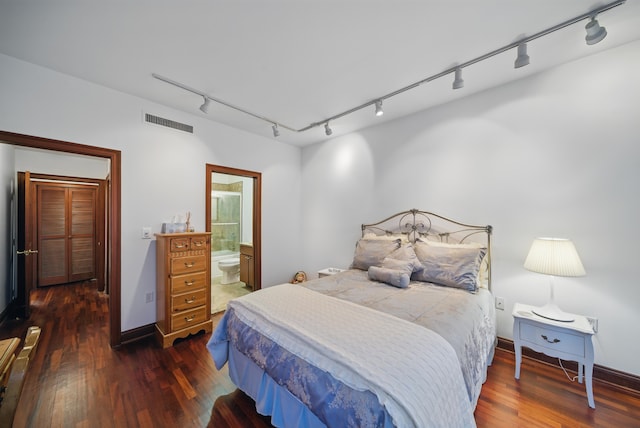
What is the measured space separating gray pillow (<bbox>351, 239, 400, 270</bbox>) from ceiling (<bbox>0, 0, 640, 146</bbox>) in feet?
5.86

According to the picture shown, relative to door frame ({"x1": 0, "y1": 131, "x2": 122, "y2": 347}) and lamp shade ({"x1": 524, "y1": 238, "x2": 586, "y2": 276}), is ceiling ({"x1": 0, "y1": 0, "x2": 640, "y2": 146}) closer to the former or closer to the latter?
door frame ({"x1": 0, "y1": 131, "x2": 122, "y2": 347})

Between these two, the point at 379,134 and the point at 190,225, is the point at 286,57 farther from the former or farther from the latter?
the point at 190,225

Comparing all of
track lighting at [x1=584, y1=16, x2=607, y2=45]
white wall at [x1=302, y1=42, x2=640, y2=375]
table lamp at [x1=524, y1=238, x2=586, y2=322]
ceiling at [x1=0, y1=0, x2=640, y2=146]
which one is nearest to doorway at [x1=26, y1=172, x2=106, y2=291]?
ceiling at [x1=0, y1=0, x2=640, y2=146]

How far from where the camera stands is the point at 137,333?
2770 millimetres

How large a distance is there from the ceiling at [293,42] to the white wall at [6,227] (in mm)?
2393

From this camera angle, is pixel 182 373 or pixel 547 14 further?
pixel 182 373

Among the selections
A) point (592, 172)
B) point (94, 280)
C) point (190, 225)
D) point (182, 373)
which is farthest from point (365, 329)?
point (94, 280)

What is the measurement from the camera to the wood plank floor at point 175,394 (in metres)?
1.69

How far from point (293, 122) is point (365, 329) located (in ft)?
9.91

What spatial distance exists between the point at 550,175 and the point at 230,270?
5.16 meters

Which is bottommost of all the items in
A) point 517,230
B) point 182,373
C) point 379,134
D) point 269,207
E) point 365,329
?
point 182,373

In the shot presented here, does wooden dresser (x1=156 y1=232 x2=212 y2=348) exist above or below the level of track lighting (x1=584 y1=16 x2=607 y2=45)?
below

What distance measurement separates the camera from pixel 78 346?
2.58m

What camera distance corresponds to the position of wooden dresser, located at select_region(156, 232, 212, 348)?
2.65 m
